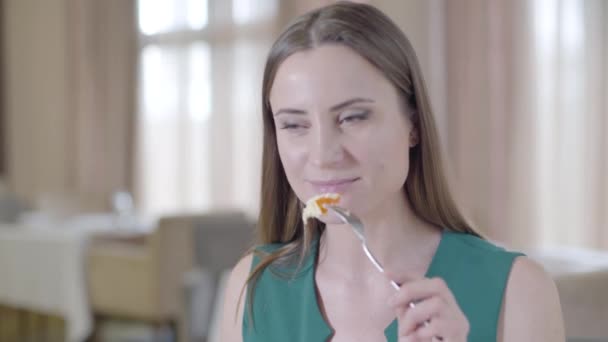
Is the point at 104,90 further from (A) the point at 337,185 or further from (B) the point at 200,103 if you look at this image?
(A) the point at 337,185

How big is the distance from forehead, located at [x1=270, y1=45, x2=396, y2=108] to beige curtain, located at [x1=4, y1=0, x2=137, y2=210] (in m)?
5.73

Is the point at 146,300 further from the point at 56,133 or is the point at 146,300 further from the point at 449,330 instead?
the point at 56,133

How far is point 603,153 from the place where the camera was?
13.6 ft

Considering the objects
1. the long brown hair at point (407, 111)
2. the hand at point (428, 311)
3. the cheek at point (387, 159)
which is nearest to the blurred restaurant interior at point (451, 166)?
the long brown hair at point (407, 111)

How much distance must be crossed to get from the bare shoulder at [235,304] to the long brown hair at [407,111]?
0.11ft

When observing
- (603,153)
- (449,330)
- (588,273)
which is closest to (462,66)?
(603,153)

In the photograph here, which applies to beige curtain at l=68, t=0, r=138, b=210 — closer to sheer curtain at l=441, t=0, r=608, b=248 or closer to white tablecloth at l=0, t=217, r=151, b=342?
white tablecloth at l=0, t=217, r=151, b=342

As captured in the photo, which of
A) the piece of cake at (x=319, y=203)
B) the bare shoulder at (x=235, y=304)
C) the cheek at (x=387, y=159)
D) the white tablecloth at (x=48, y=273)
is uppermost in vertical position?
the cheek at (x=387, y=159)

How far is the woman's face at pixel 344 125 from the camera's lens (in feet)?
3.28

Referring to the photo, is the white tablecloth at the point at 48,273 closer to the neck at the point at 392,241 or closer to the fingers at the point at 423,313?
the neck at the point at 392,241

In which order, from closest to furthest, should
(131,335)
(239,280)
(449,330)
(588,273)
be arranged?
(449,330) → (239,280) → (588,273) → (131,335)

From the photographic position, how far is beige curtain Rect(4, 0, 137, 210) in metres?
7.41

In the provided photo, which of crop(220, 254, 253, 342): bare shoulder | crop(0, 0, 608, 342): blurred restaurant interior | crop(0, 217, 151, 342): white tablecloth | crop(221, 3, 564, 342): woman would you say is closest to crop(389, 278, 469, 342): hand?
crop(221, 3, 564, 342): woman

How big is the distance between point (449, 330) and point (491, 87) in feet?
12.7
